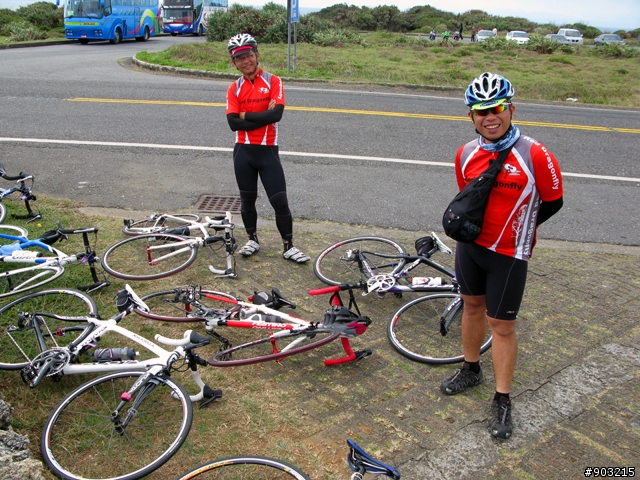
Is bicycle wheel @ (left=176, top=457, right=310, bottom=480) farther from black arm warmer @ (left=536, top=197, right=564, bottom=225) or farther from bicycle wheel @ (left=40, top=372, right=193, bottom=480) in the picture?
black arm warmer @ (left=536, top=197, right=564, bottom=225)

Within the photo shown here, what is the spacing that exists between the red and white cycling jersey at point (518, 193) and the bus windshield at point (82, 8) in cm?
3042

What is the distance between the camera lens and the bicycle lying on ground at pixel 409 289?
441cm

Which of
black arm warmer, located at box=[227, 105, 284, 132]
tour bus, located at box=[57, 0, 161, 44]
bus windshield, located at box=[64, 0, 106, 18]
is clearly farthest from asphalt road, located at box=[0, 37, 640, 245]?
bus windshield, located at box=[64, 0, 106, 18]

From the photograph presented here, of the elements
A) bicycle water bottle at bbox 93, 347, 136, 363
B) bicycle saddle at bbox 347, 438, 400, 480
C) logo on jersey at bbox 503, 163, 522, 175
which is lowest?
bicycle saddle at bbox 347, 438, 400, 480

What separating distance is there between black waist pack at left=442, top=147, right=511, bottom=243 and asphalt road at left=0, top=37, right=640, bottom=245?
3459 millimetres

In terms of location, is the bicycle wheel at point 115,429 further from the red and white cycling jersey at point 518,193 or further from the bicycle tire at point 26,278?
the red and white cycling jersey at point 518,193

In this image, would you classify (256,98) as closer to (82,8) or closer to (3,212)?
(3,212)

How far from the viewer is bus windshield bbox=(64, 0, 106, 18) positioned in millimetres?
28622

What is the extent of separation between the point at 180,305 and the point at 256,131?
204cm

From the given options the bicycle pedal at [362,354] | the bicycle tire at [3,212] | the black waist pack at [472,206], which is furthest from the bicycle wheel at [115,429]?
the bicycle tire at [3,212]

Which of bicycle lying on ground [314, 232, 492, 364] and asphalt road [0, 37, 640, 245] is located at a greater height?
asphalt road [0, 37, 640, 245]

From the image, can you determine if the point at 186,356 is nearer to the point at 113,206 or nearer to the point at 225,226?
the point at 225,226

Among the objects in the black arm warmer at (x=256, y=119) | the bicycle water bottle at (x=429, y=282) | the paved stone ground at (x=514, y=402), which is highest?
the black arm warmer at (x=256, y=119)

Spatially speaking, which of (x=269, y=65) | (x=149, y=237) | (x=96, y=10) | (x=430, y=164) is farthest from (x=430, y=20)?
(x=149, y=237)
